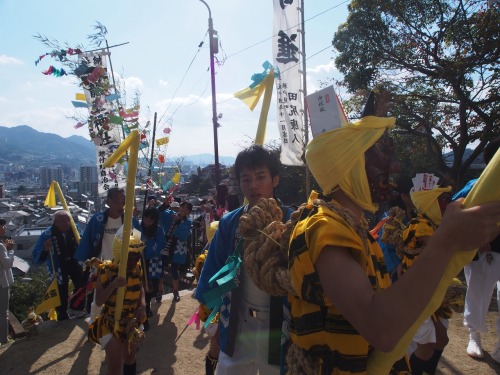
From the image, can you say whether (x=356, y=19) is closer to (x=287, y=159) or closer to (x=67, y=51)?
(x=287, y=159)

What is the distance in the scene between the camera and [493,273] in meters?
3.74

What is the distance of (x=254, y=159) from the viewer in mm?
2338

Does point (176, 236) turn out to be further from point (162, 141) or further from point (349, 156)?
point (349, 156)

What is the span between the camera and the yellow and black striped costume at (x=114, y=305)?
3.08 metres

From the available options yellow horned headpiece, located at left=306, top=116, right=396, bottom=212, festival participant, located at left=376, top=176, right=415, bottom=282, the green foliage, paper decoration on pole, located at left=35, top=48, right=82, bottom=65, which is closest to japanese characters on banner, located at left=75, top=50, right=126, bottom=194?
paper decoration on pole, located at left=35, top=48, right=82, bottom=65

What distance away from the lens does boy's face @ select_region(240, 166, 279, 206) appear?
2.33 metres

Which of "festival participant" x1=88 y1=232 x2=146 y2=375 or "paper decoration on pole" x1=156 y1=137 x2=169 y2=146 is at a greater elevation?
"paper decoration on pole" x1=156 y1=137 x2=169 y2=146

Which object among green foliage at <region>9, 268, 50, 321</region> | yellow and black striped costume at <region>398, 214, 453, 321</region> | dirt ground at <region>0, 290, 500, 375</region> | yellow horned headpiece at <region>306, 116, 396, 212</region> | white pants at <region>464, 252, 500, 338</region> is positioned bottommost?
green foliage at <region>9, 268, 50, 321</region>

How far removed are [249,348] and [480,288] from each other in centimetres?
310

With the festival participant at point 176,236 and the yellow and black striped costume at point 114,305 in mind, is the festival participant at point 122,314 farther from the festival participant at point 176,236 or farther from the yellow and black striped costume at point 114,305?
the festival participant at point 176,236

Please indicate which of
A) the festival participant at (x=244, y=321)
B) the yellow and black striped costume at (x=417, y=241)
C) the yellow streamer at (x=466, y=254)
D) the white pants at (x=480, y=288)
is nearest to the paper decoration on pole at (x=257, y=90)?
the festival participant at (x=244, y=321)

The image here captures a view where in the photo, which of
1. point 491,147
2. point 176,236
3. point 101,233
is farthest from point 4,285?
point 491,147

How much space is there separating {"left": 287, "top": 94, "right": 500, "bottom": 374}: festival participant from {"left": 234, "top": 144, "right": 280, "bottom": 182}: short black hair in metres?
0.97

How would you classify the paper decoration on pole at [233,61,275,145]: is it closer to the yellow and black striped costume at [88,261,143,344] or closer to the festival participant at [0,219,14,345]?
the yellow and black striped costume at [88,261,143,344]
